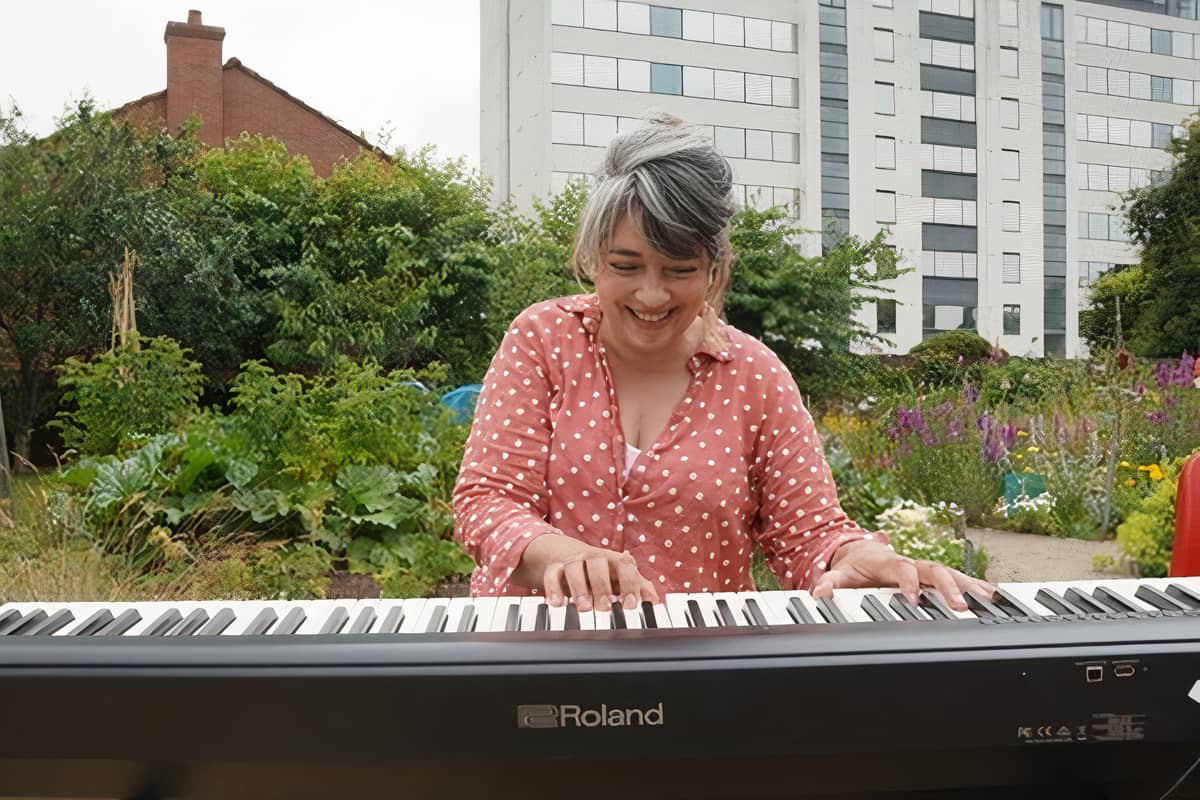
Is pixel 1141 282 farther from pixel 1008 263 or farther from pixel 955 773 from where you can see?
pixel 955 773

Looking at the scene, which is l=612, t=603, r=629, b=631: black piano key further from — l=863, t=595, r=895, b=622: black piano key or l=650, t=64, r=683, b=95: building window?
l=650, t=64, r=683, b=95: building window

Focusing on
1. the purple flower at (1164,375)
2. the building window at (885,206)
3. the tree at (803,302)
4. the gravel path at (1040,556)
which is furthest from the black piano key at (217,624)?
the building window at (885,206)

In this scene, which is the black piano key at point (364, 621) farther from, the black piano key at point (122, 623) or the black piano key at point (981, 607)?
the black piano key at point (981, 607)

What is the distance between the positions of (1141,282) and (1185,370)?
3.24m

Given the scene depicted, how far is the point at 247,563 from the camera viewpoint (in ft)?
12.5

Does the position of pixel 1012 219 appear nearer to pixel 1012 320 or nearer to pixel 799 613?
pixel 1012 320

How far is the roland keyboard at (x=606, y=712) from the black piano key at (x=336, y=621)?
57mm

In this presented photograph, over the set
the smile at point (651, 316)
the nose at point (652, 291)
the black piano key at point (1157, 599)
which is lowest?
the black piano key at point (1157, 599)

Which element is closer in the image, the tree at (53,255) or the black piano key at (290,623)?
the black piano key at (290,623)

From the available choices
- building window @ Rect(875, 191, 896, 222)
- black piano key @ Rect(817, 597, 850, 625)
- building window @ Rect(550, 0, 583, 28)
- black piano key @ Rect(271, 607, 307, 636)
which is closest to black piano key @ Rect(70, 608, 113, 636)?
black piano key @ Rect(271, 607, 307, 636)

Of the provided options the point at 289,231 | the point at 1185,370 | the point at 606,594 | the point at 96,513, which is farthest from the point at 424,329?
the point at 606,594

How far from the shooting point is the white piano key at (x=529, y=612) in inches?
26.7

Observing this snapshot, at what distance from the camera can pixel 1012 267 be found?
10586 mm

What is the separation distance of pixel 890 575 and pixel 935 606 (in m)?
0.24
